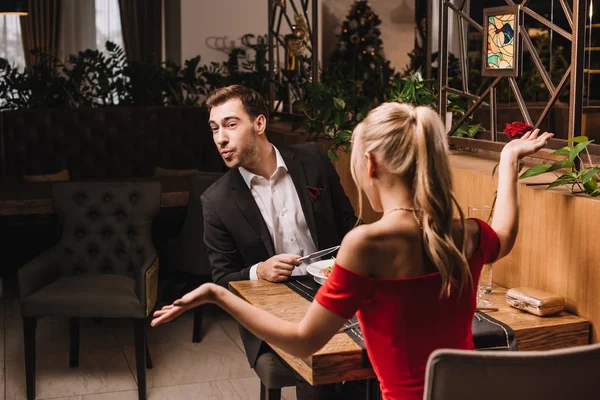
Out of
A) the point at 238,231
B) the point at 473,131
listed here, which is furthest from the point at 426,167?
the point at 473,131

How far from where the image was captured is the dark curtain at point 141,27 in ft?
39.0

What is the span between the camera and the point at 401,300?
1518 mm

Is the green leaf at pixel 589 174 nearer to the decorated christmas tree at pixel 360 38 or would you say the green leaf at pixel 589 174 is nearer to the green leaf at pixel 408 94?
the green leaf at pixel 408 94

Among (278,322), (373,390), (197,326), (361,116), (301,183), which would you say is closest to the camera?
(278,322)

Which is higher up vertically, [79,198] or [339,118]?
[339,118]

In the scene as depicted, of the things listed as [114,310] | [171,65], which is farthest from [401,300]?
[171,65]

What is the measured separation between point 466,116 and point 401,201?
1.76 m

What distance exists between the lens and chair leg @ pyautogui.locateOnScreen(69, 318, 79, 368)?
4.21m

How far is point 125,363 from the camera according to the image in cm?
430

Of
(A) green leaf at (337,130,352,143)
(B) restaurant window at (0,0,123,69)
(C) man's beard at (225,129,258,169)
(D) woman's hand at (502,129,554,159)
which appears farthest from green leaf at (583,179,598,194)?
(B) restaurant window at (0,0,123,69)

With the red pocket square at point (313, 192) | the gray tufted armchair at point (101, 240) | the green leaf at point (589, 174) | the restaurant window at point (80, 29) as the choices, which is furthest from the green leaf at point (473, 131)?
the restaurant window at point (80, 29)

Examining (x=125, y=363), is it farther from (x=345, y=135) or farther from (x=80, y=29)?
(x=80, y=29)

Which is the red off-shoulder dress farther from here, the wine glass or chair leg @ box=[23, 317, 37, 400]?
chair leg @ box=[23, 317, 37, 400]

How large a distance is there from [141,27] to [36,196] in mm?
7572
